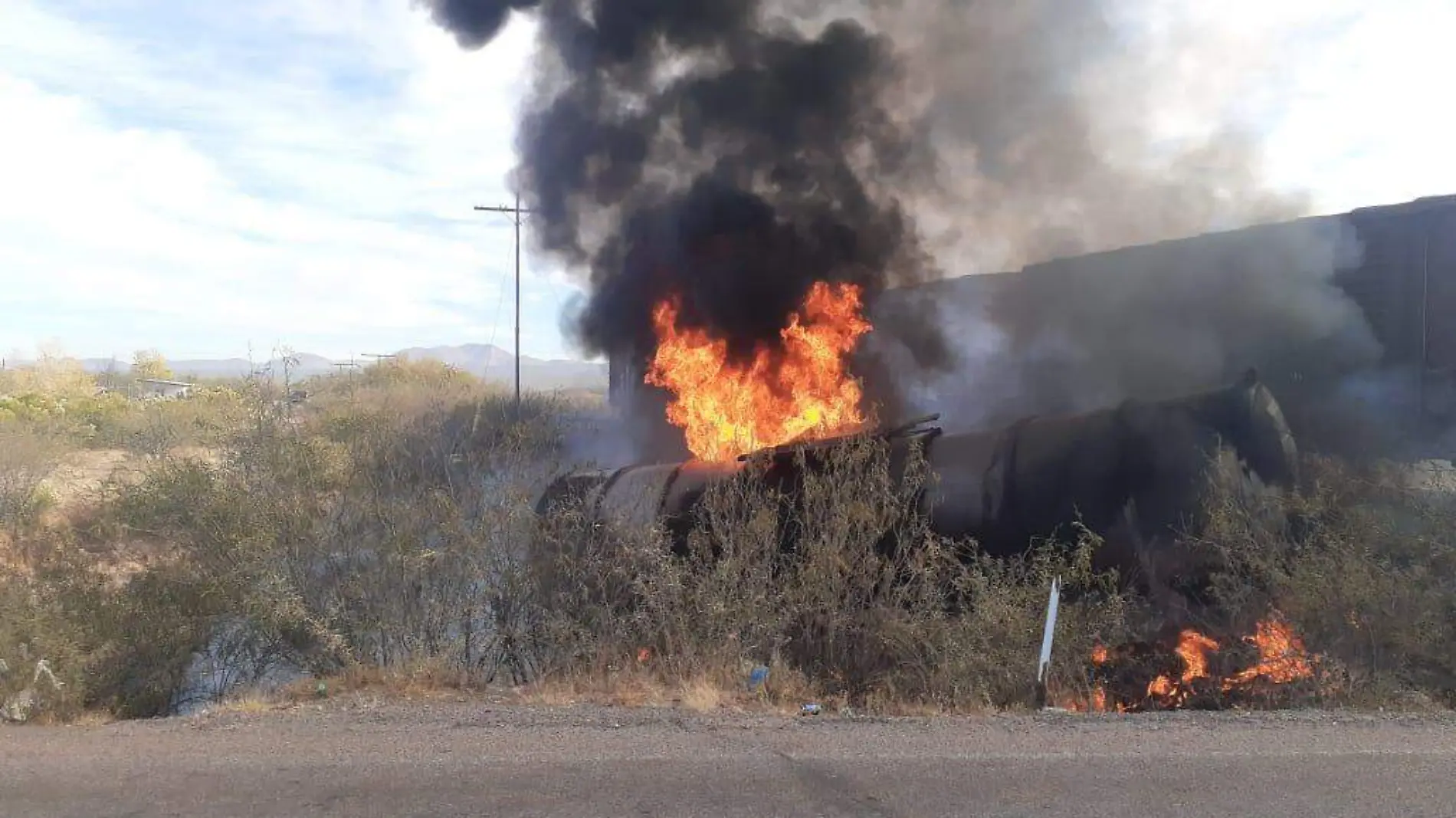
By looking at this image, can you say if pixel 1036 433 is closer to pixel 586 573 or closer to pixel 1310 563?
pixel 1310 563

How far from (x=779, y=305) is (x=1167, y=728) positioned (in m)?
8.29

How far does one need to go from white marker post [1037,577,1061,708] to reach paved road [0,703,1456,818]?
84 centimetres

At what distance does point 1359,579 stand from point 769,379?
6.79 metres

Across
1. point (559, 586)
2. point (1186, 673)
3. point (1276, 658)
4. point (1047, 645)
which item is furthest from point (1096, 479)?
point (559, 586)

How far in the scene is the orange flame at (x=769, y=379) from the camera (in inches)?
479

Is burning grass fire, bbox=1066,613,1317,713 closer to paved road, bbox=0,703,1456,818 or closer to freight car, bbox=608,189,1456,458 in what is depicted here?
paved road, bbox=0,703,1456,818

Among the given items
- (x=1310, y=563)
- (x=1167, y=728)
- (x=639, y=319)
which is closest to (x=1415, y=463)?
(x=1310, y=563)

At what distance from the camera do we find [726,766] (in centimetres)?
490

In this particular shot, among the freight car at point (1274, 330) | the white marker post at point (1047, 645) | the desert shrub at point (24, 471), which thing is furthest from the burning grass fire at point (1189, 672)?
the desert shrub at point (24, 471)

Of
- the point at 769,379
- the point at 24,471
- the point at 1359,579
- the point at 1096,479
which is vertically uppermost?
the point at 769,379

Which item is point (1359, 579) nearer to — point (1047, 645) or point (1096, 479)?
point (1096, 479)

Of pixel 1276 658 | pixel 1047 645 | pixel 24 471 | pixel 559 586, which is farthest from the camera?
pixel 24 471

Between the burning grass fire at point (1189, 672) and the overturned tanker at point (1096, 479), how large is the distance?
63 centimetres

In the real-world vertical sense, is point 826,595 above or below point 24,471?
below
